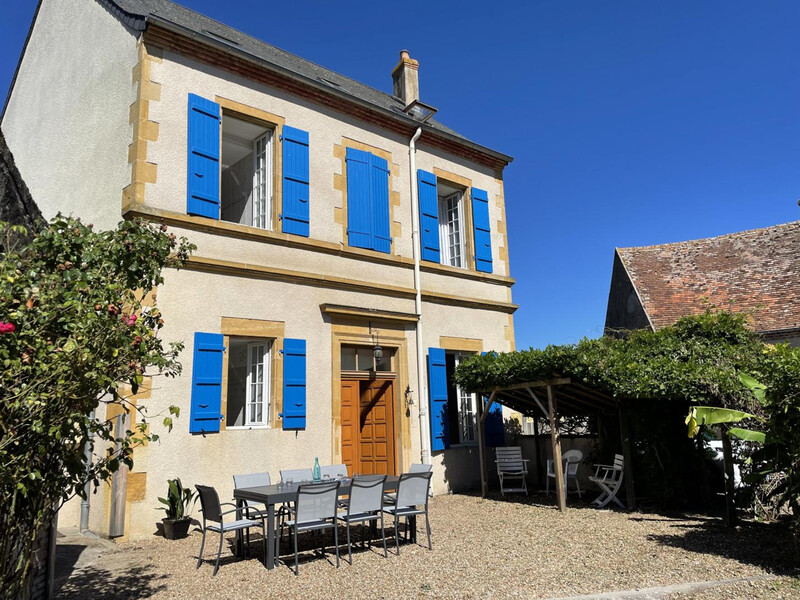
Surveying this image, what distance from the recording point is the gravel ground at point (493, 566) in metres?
4.85

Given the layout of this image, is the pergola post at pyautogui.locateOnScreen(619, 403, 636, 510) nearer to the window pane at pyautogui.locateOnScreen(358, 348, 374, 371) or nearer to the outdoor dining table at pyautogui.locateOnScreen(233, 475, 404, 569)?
the outdoor dining table at pyautogui.locateOnScreen(233, 475, 404, 569)

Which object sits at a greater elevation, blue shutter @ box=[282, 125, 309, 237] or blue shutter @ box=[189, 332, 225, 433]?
blue shutter @ box=[282, 125, 309, 237]

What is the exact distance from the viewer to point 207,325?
7828mm

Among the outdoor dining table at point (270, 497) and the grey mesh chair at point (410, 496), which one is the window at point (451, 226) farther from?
the outdoor dining table at point (270, 497)

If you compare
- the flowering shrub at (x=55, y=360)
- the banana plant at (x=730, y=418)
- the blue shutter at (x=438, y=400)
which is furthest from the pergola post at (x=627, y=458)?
the flowering shrub at (x=55, y=360)

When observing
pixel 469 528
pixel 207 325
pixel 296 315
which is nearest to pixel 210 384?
pixel 207 325

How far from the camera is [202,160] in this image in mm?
8242

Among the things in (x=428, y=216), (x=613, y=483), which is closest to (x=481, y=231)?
(x=428, y=216)

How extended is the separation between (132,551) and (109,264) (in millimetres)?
4258

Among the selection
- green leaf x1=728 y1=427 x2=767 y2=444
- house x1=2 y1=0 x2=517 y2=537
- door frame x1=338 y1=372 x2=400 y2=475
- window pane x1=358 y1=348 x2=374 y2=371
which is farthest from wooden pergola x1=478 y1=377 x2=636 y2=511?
green leaf x1=728 y1=427 x2=767 y2=444

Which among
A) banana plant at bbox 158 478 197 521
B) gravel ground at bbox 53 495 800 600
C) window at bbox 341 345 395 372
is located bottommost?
gravel ground at bbox 53 495 800 600

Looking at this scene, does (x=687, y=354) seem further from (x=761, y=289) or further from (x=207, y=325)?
(x=761, y=289)

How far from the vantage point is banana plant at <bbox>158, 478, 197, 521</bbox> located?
6.89 m

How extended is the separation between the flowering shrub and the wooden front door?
6.16 metres
